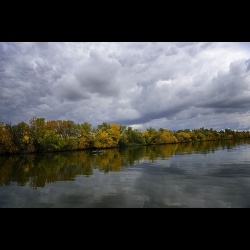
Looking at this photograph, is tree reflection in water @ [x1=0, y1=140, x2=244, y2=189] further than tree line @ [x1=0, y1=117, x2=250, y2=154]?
No

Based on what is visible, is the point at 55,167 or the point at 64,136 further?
the point at 64,136

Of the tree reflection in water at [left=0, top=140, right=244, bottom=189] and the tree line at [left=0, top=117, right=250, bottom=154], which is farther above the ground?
the tree line at [left=0, top=117, right=250, bottom=154]

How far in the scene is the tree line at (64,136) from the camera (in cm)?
3859

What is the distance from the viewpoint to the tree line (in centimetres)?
3859

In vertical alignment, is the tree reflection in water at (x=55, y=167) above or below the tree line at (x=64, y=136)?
below

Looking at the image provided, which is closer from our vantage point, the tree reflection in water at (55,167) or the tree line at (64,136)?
the tree reflection in water at (55,167)

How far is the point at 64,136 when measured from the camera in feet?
155
